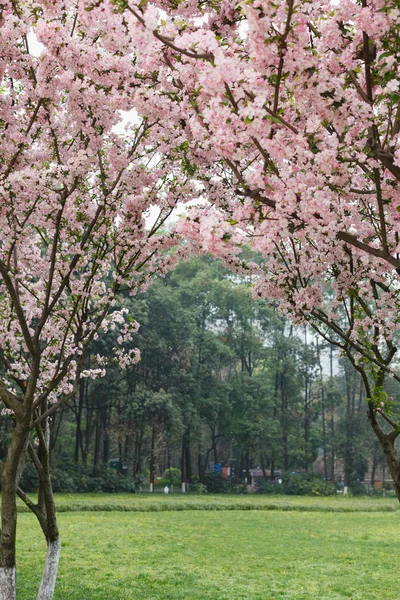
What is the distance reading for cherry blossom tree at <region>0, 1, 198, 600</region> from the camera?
16.2 feet

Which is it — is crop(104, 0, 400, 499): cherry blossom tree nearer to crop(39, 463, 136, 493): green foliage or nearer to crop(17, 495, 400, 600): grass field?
crop(17, 495, 400, 600): grass field

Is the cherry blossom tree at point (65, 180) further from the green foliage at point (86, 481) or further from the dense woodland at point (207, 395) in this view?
the dense woodland at point (207, 395)

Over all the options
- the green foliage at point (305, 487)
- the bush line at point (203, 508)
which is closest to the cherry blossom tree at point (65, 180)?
the bush line at point (203, 508)

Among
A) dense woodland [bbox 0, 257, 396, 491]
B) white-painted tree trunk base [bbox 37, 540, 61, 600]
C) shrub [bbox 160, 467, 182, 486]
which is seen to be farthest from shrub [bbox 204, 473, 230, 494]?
white-painted tree trunk base [bbox 37, 540, 61, 600]

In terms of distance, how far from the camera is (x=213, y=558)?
13.5 metres

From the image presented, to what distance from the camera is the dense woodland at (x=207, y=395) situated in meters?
33.6

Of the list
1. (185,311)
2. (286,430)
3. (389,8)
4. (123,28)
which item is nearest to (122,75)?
(123,28)

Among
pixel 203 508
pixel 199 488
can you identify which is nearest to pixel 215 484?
pixel 199 488

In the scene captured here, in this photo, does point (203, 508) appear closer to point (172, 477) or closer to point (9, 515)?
point (172, 477)

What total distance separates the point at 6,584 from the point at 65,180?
149 inches

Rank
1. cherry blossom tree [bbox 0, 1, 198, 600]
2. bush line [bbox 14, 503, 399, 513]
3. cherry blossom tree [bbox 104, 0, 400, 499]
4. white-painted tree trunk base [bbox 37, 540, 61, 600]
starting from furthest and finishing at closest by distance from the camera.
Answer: bush line [bbox 14, 503, 399, 513] < white-painted tree trunk base [bbox 37, 540, 61, 600] < cherry blossom tree [bbox 0, 1, 198, 600] < cherry blossom tree [bbox 104, 0, 400, 499]

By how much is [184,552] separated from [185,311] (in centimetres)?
2424

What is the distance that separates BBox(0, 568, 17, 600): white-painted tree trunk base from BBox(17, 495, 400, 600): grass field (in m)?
3.97

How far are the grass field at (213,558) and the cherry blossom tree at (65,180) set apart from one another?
3906 mm
